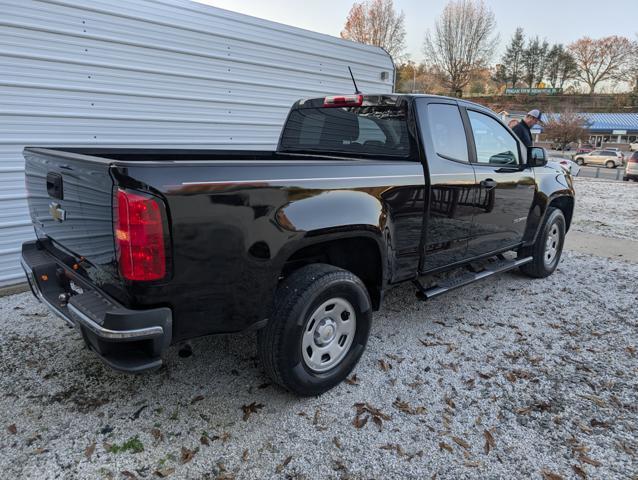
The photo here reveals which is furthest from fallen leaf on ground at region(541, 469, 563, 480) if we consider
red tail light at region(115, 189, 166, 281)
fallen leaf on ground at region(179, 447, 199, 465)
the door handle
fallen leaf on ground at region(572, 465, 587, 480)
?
the door handle

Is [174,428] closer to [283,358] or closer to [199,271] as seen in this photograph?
[283,358]

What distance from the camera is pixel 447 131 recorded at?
369 cm

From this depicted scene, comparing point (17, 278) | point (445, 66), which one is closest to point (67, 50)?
point (17, 278)

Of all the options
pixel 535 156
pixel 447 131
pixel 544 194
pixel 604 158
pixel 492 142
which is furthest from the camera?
pixel 604 158

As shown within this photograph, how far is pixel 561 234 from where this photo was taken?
17.9 feet

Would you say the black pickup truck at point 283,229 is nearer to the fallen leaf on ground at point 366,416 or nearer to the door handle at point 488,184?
the door handle at point 488,184

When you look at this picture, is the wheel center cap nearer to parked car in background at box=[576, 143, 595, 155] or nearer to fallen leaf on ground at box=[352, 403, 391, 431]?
fallen leaf on ground at box=[352, 403, 391, 431]

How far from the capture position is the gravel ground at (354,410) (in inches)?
93.0

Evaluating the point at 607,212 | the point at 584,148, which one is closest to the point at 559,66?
the point at 584,148

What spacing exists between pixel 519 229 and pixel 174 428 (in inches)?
Result: 148

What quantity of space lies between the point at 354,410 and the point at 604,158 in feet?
144

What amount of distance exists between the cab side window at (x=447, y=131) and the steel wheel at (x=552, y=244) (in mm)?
2146

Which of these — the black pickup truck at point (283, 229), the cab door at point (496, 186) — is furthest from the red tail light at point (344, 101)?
the cab door at point (496, 186)

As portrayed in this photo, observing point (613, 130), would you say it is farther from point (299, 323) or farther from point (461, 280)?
point (299, 323)
